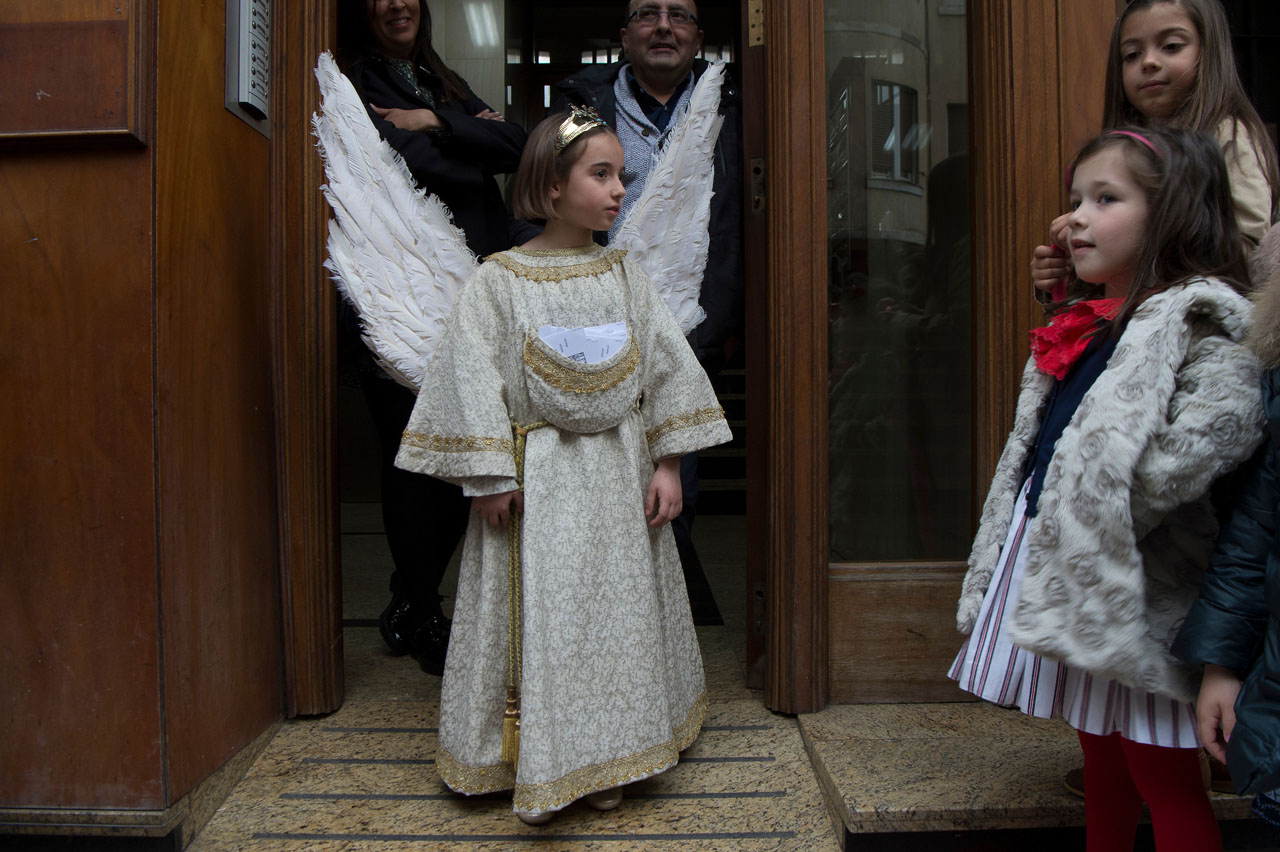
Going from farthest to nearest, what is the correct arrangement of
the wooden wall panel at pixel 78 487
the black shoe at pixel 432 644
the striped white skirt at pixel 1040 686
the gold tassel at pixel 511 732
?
the black shoe at pixel 432 644 → the gold tassel at pixel 511 732 → the wooden wall panel at pixel 78 487 → the striped white skirt at pixel 1040 686

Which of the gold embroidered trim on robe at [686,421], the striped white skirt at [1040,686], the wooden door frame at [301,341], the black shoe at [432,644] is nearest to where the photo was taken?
the striped white skirt at [1040,686]

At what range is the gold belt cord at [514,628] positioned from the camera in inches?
75.3

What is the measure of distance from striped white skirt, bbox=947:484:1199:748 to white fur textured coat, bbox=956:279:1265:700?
0.24 feet

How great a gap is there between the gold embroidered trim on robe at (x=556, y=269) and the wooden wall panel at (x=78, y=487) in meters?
0.71

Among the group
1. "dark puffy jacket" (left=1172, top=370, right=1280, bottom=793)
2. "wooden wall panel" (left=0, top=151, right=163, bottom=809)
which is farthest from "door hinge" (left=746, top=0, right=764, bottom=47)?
"dark puffy jacket" (left=1172, top=370, right=1280, bottom=793)

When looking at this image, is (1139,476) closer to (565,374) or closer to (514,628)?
(565,374)

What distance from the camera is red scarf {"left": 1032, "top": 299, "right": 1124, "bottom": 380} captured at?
1.49m

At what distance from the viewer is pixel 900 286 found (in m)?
2.42

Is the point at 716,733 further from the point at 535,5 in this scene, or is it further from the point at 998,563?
the point at 535,5

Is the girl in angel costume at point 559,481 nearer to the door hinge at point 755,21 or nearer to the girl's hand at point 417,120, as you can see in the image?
the girl's hand at point 417,120

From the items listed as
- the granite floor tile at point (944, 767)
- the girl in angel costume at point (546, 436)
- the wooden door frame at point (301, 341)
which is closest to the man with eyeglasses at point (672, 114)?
the girl in angel costume at point (546, 436)

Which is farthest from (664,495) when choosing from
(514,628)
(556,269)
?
(556,269)

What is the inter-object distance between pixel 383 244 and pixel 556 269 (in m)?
0.42

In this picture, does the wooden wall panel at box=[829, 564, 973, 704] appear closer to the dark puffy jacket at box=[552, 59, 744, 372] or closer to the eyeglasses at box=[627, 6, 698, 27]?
the dark puffy jacket at box=[552, 59, 744, 372]
